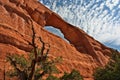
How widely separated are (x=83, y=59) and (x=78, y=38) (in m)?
9.37

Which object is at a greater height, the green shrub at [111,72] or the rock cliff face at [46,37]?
the rock cliff face at [46,37]

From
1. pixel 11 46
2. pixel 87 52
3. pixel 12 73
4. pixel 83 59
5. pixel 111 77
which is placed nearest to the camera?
pixel 12 73

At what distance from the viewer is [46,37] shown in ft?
228

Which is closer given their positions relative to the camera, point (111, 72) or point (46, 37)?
point (111, 72)

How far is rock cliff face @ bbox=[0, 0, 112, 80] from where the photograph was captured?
5797 cm

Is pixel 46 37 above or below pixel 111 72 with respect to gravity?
above

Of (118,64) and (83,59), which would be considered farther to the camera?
(83,59)

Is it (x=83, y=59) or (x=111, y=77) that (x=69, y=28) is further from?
(x=111, y=77)

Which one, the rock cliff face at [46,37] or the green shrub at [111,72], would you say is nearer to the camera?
the green shrub at [111,72]

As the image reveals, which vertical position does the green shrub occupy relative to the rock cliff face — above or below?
below

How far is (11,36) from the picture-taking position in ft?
188

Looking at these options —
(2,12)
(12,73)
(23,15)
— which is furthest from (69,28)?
(12,73)

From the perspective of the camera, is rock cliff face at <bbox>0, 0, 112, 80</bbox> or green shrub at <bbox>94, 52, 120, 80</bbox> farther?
rock cliff face at <bbox>0, 0, 112, 80</bbox>

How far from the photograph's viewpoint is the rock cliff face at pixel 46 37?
57969 mm
